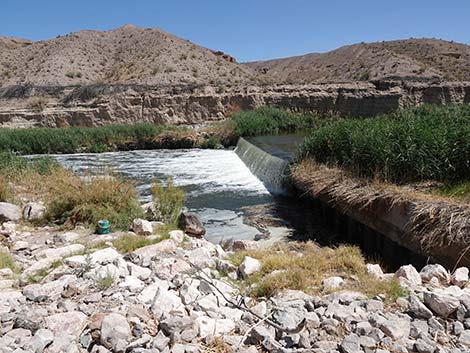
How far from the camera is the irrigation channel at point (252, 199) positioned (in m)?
6.44

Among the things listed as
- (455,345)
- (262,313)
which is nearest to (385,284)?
(455,345)

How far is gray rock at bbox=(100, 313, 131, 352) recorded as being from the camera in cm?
257

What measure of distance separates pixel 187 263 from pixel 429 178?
3.61m

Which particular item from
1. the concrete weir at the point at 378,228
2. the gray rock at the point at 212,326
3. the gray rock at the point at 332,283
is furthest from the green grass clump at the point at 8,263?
the concrete weir at the point at 378,228

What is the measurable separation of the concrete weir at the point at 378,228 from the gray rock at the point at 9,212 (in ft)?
14.0

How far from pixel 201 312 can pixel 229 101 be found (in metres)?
22.3

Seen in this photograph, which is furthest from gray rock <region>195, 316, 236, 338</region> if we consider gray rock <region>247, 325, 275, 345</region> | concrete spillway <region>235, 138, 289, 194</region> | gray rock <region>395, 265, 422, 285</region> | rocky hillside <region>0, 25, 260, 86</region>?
rocky hillside <region>0, 25, 260, 86</region>

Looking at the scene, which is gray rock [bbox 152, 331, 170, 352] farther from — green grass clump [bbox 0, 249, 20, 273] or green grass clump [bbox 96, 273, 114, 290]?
green grass clump [bbox 0, 249, 20, 273]

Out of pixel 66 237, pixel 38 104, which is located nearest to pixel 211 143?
pixel 38 104

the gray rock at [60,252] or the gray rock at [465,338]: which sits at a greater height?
the gray rock at [465,338]

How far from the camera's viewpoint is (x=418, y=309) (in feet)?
9.72

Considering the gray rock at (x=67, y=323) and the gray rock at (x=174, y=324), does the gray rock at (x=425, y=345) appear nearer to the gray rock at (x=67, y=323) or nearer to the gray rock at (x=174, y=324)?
the gray rock at (x=174, y=324)

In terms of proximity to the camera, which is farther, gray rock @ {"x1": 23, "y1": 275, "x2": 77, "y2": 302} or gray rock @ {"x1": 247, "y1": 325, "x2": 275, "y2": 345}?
gray rock @ {"x1": 23, "y1": 275, "x2": 77, "y2": 302}

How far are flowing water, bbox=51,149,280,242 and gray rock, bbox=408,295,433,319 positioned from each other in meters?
3.78
